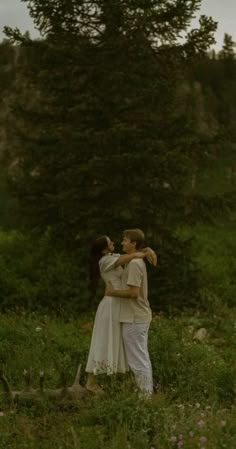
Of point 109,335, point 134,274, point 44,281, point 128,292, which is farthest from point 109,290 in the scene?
point 44,281

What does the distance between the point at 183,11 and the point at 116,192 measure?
15.7 feet

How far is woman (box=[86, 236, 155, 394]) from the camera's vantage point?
9.98 meters

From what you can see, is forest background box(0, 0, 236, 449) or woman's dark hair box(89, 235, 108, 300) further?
forest background box(0, 0, 236, 449)

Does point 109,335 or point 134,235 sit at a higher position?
point 134,235

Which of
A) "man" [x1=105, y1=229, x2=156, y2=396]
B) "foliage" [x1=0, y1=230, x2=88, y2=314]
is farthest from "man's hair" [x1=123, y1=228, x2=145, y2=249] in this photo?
"foliage" [x1=0, y1=230, x2=88, y2=314]

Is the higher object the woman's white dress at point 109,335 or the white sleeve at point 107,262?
the white sleeve at point 107,262

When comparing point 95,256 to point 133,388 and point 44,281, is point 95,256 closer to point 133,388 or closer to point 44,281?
point 133,388

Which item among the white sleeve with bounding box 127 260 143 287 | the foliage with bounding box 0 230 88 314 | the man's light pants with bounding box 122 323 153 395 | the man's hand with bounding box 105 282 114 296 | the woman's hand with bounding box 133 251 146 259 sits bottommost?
the foliage with bounding box 0 230 88 314

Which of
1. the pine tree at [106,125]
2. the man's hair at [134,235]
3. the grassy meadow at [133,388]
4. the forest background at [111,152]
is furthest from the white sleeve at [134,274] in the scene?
the pine tree at [106,125]

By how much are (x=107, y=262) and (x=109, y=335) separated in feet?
3.14

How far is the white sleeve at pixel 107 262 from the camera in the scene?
10086 mm

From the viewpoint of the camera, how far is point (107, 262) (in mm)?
10141

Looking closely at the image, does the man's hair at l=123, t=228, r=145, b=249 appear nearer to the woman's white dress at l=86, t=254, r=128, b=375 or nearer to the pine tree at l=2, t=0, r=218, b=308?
the woman's white dress at l=86, t=254, r=128, b=375

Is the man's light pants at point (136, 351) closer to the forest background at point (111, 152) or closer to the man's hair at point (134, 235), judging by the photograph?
the man's hair at point (134, 235)
